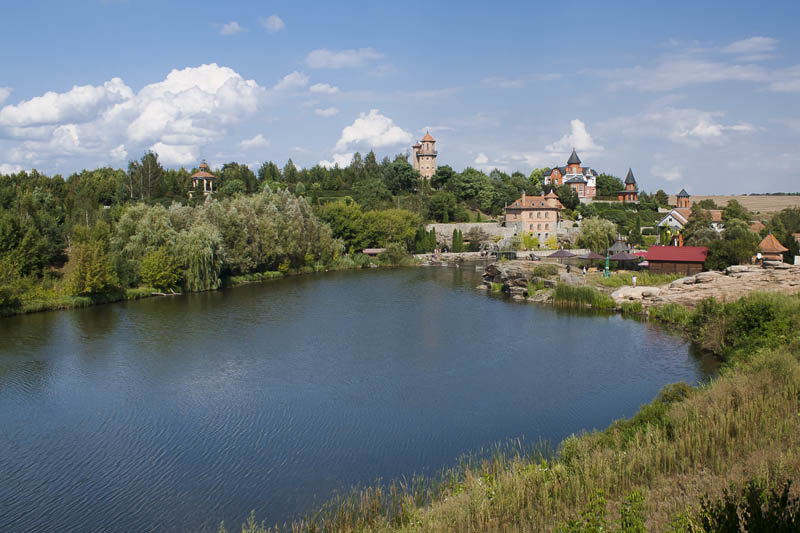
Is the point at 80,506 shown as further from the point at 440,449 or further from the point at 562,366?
the point at 562,366

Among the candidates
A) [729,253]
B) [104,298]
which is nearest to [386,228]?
[104,298]

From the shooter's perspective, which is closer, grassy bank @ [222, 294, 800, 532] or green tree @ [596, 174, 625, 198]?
grassy bank @ [222, 294, 800, 532]

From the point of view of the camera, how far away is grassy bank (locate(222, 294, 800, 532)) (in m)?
6.98

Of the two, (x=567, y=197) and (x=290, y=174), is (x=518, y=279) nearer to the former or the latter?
(x=567, y=197)

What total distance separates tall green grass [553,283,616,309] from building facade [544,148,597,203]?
44.5 meters

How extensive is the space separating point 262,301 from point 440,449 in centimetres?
1925

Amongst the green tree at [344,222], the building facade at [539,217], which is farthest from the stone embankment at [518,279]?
the building facade at [539,217]

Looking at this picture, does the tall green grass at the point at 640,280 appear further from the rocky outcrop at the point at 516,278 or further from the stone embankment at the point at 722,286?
the rocky outcrop at the point at 516,278

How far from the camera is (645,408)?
36.4 ft

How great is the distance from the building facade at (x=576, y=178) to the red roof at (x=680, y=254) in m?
39.1

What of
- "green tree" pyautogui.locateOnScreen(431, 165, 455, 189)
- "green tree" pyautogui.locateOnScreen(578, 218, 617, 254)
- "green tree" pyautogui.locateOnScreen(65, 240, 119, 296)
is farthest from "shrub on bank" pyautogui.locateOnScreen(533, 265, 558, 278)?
"green tree" pyautogui.locateOnScreen(431, 165, 455, 189)

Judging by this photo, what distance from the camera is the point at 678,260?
3059 centimetres

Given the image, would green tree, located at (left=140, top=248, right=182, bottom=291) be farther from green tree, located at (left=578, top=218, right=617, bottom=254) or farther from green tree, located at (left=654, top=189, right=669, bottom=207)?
green tree, located at (left=654, top=189, right=669, bottom=207)

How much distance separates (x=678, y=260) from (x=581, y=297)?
24.6 ft
